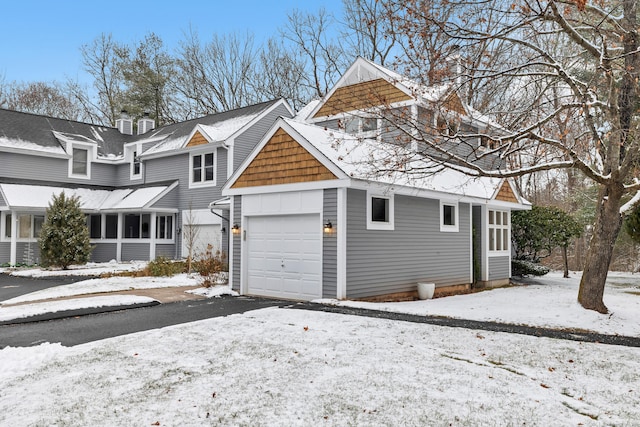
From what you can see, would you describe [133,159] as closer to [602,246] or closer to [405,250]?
[405,250]

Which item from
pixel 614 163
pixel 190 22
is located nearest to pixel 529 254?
pixel 614 163

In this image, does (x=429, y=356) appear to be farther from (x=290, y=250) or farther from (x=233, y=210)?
(x=233, y=210)

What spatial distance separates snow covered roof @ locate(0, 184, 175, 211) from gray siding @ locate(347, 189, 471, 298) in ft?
42.6

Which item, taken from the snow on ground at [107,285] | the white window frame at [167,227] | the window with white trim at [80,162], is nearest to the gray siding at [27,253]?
the window with white trim at [80,162]

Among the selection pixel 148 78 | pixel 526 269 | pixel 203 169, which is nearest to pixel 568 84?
pixel 526 269

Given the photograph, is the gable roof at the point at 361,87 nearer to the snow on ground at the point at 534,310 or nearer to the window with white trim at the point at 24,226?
the snow on ground at the point at 534,310

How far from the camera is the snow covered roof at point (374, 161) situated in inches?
371

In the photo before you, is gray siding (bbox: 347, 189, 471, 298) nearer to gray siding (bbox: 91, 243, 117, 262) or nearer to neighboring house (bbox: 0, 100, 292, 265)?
neighboring house (bbox: 0, 100, 292, 265)

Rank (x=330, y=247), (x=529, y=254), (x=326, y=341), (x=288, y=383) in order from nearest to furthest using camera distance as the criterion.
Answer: (x=288, y=383)
(x=326, y=341)
(x=330, y=247)
(x=529, y=254)

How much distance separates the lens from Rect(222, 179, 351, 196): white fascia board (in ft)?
34.0

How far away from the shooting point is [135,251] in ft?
72.8

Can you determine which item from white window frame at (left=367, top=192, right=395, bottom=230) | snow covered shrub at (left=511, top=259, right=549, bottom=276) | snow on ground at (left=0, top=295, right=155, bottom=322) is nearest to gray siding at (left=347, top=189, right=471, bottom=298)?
white window frame at (left=367, top=192, right=395, bottom=230)

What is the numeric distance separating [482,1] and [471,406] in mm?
6373

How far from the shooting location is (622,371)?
561 centimetres
